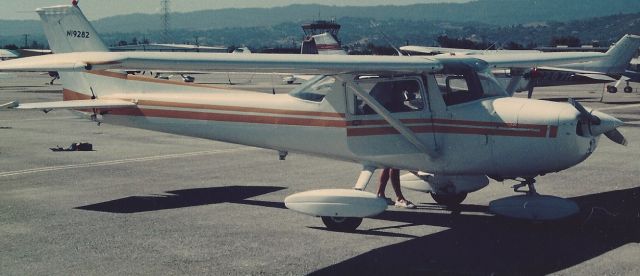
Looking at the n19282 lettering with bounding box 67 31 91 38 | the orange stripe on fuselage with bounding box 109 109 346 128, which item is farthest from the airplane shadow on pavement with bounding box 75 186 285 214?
the n19282 lettering with bounding box 67 31 91 38

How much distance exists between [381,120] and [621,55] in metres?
27.5

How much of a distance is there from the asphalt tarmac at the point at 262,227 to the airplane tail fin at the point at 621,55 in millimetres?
19842

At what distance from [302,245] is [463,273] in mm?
1916

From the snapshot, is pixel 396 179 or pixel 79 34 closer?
pixel 396 179

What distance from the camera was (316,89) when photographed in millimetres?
9336

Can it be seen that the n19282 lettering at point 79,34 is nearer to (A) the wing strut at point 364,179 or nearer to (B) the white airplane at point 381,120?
(B) the white airplane at point 381,120

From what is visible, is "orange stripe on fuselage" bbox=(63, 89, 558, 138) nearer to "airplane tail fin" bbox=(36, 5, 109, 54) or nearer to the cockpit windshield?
the cockpit windshield

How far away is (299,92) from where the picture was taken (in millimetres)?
9508

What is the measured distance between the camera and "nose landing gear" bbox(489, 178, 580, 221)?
8.45m

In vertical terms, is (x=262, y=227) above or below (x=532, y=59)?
below

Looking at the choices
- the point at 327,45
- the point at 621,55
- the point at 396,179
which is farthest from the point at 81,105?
the point at 327,45

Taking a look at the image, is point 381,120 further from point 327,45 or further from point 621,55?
point 327,45

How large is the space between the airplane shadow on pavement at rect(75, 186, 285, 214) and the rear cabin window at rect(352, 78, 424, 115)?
2360 millimetres

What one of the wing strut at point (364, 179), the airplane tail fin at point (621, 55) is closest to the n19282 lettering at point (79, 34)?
the wing strut at point (364, 179)
